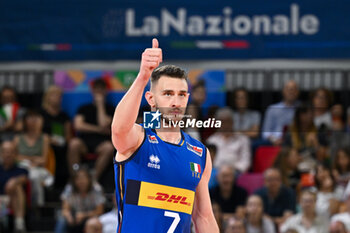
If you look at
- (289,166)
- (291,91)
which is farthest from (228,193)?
(291,91)

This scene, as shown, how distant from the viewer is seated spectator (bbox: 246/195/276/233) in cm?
938

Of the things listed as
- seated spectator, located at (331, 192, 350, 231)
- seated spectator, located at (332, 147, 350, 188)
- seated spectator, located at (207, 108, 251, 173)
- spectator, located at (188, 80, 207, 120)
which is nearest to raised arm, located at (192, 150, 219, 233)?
seated spectator, located at (331, 192, 350, 231)

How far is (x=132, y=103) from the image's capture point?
14.4 feet

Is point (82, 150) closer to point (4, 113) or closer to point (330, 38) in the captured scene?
point (4, 113)

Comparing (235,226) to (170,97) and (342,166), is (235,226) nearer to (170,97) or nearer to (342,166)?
(342,166)

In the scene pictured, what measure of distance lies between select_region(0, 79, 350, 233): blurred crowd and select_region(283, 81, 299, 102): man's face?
0.05ft

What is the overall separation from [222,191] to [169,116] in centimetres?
Result: 527

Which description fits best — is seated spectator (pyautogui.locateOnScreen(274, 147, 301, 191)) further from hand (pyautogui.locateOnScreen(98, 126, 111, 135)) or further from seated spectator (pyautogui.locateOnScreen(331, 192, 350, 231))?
hand (pyautogui.locateOnScreen(98, 126, 111, 135))

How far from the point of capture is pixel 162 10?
11.1m

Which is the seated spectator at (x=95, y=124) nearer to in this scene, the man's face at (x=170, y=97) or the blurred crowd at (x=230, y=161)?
the blurred crowd at (x=230, y=161)

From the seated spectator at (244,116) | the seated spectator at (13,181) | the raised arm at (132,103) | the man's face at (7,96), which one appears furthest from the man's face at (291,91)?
the raised arm at (132,103)

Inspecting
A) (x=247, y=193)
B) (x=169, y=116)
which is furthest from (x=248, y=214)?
(x=169, y=116)

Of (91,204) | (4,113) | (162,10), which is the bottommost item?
(91,204)

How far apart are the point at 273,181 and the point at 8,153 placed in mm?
3780
